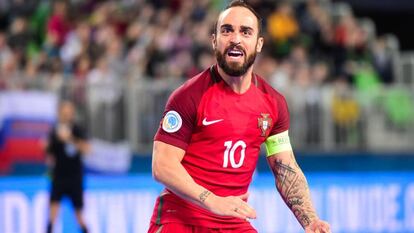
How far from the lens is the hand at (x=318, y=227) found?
643 centimetres

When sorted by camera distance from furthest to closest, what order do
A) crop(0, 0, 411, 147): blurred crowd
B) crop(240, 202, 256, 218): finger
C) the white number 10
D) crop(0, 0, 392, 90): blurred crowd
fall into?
crop(0, 0, 392, 90): blurred crowd → crop(0, 0, 411, 147): blurred crowd → the white number 10 → crop(240, 202, 256, 218): finger

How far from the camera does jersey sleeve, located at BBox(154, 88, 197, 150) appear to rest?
645 cm

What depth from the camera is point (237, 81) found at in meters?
6.72

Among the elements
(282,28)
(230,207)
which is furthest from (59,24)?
(230,207)

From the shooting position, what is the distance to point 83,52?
16312 millimetres

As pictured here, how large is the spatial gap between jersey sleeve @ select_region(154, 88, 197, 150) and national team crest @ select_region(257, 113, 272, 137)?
1.62 ft

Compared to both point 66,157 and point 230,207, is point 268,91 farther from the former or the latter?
point 66,157

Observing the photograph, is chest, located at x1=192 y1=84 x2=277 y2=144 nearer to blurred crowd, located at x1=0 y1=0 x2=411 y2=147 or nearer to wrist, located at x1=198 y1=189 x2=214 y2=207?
wrist, located at x1=198 y1=189 x2=214 y2=207

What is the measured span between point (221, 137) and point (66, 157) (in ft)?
25.2

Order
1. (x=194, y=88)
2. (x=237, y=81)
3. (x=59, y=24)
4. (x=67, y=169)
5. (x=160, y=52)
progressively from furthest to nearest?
(x=160, y=52), (x=59, y=24), (x=67, y=169), (x=237, y=81), (x=194, y=88)

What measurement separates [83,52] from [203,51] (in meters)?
2.10

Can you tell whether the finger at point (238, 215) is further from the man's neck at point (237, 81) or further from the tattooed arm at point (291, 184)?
the man's neck at point (237, 81)

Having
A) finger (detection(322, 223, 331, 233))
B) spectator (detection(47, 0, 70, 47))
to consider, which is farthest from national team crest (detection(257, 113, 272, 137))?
spectator (detection(47, 0, 70, 47))

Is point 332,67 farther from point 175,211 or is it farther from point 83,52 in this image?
point 175,211
